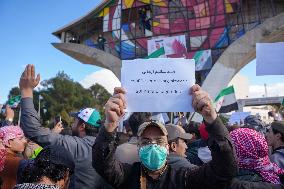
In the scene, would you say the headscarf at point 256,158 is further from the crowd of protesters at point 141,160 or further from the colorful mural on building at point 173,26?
the colorful mural on building at point 173,26

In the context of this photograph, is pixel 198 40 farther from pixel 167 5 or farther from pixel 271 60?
pixel 271 60

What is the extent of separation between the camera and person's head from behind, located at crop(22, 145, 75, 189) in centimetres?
202

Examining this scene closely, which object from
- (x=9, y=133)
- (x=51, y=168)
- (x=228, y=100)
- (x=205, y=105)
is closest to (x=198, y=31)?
(x=228, y=100)

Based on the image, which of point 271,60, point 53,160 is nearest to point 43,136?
point 53,160

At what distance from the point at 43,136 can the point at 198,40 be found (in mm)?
20133

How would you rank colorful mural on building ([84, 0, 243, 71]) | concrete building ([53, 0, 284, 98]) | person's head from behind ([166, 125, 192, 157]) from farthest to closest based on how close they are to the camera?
colorful mural on building ([84, 0, 243, 71]) → concrete building ([53, 0, 284, 98]) → person's head from behind ([166, 125, 192, 157])

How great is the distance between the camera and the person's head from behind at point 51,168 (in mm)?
2020

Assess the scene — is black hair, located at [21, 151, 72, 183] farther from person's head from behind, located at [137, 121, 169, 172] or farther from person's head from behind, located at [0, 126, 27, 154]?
person's head from behind, located at [0, 126, 27, 154]

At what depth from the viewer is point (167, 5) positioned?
23062 mm

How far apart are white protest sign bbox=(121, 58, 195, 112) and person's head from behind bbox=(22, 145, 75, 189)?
20.7 inches

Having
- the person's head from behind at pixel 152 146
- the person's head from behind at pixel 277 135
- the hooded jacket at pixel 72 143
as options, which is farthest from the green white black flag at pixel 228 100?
the person's head from behind at pixel 152 146

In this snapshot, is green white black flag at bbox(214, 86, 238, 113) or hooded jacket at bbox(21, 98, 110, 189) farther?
green white black flag at bbox(214, 86, 238, 113)

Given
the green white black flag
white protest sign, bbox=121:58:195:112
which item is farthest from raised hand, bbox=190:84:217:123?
the green white black flag

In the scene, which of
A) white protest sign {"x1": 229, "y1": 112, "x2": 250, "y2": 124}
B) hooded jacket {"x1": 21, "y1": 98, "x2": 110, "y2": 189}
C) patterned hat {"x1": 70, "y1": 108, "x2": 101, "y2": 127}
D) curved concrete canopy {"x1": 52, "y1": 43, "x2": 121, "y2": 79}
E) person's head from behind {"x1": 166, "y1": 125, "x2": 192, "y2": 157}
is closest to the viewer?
hooded jacket {"x1": 21, "y1": 98, "x2": 110, "y2": 189}
